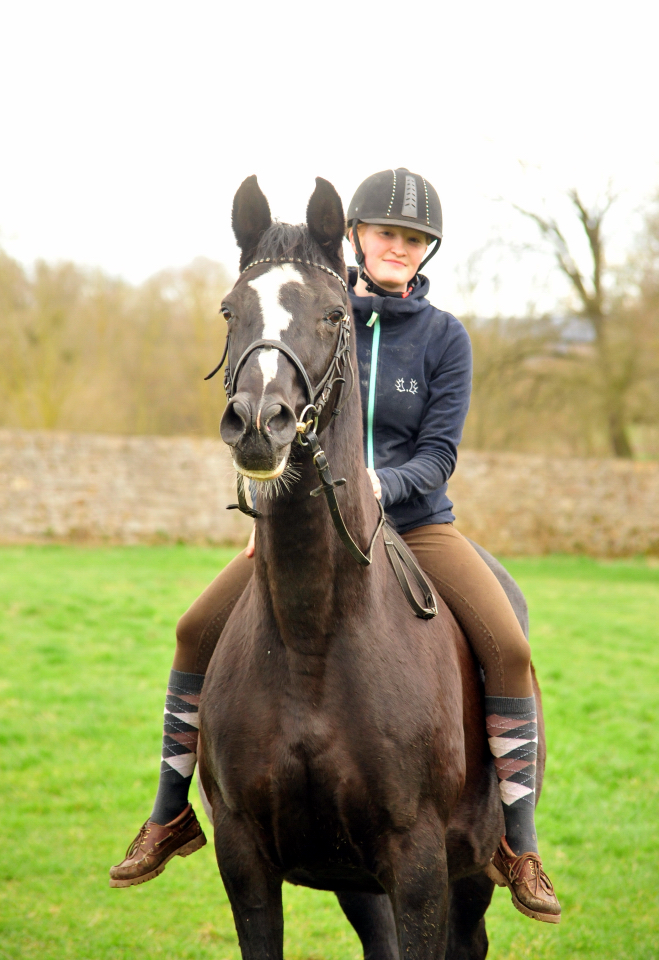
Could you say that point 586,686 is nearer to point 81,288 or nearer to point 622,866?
point 622,866

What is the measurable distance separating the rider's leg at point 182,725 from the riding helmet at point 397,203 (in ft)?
4.58

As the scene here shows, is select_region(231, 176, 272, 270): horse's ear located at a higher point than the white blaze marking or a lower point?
higher

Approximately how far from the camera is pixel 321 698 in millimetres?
2555

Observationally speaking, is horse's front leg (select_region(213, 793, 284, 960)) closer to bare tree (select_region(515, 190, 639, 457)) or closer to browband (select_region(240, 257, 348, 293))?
browband (select_region(240, 257, 348, 293))

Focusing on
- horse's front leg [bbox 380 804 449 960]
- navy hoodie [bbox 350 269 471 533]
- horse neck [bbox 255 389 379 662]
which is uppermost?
navy hoodie [bbox 350 269 471 533]

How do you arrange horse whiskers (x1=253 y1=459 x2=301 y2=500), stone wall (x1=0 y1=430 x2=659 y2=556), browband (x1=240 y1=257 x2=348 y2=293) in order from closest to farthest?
1. horse whiskers (x1=253 y1=459 x2=301 y2=500)
2. browband (x1=240 y1=257 x2=348 y2=293)
3. stone wall (x1=0 y1=430 x2=659 y2=556)

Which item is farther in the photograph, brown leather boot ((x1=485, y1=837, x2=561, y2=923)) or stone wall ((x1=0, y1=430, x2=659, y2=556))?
stone wall ((x1=0, y1=430, x2=659, y2=556))

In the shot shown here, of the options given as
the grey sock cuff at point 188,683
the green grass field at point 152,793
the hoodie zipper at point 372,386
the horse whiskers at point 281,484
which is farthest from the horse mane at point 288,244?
the green grass field at point 152,793

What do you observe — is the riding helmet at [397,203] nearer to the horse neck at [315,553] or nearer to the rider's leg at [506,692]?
the horse neck at [315,553]

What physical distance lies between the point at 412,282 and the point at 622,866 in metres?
4.19

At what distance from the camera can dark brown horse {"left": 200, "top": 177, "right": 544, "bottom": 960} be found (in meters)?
2.44

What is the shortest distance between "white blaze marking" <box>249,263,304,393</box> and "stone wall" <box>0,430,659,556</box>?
1758cm

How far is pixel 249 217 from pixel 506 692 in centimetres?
193

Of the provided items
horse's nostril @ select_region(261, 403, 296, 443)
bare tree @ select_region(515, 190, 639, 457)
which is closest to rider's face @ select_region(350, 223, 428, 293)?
horse's nostril @ select_region(261, 403, 296, 443)
